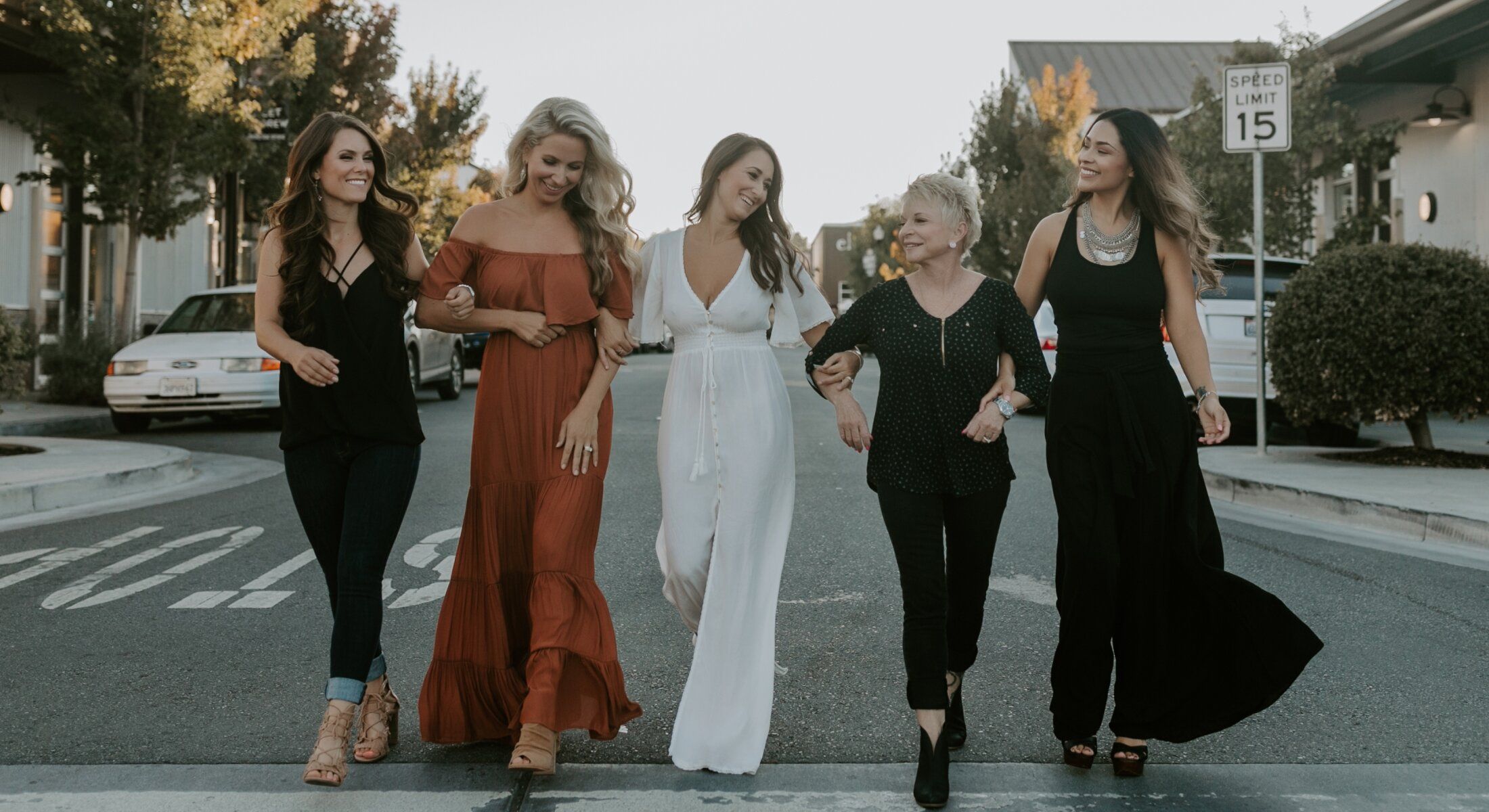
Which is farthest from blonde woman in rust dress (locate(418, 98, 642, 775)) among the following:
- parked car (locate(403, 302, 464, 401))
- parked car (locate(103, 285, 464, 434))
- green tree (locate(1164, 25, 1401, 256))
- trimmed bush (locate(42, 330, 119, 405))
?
green tree (locate(1164, 25, 1401, 256))

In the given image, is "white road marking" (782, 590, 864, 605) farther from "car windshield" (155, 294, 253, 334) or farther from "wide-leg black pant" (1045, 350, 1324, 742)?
"car windshield" (155, 294, 253, 334)

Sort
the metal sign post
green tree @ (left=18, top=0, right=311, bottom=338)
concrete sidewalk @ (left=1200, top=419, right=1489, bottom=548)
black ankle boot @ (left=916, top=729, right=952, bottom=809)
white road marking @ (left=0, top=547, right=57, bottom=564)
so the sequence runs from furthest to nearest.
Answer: green tree @ (left=18, top=0, right=311, bottom=338)
the metal sign post
concrete sidewalk @ (left=1200, top=419, right=1489, bottom=548)
white road marking @ (left=0, top=547, right=57, bottom=564)
black ankle boot @ (left=916, top=729, right=952, bottom=809)

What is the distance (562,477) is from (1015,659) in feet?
6.85

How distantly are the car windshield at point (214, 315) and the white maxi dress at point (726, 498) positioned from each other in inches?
446

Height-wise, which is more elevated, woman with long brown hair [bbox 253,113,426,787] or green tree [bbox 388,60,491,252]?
green tree [bbox 388,60,491,252]

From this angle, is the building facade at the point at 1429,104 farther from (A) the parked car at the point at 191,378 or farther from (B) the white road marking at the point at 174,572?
(B) the white road marking at the point at 174,572

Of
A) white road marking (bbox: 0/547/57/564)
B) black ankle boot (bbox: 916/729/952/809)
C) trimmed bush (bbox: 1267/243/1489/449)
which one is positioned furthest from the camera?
trimmed bush (bbox: 1267/243/1489/449)

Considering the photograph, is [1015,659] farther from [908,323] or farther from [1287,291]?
[1287,291]

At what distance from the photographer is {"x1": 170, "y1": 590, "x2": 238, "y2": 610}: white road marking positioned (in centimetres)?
573

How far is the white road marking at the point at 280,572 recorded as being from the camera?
20.3 ft

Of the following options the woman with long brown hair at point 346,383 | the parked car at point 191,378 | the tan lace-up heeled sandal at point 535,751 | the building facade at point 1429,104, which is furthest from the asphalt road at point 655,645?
the building facade at point 1429,104

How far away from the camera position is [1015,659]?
485 centimetres

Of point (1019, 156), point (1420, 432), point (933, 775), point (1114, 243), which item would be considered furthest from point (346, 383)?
point (1019, 156)

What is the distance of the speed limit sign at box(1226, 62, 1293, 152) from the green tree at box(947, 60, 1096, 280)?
17.5 metres
